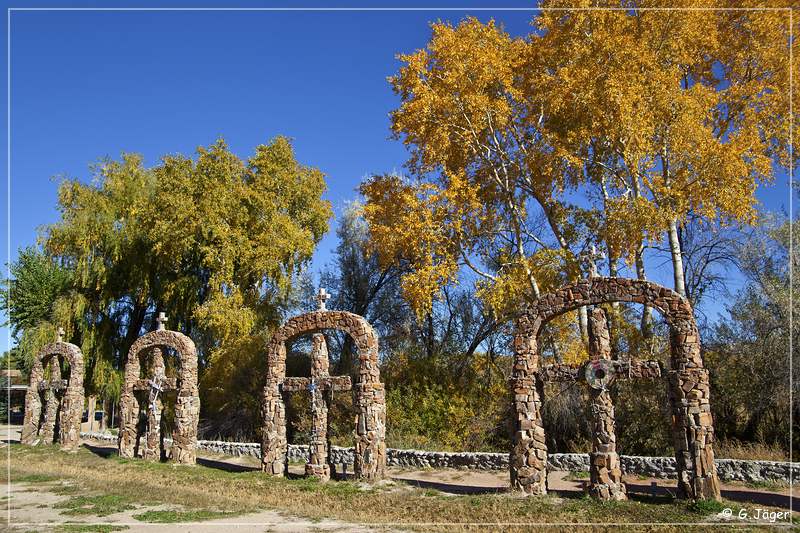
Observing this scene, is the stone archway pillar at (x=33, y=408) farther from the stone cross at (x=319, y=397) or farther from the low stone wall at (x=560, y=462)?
the stone cross at (x=319, y=397)

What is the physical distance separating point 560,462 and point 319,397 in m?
7.00

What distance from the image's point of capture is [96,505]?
43.1 ft

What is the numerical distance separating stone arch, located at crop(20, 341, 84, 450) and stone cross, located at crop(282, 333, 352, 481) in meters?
13.0

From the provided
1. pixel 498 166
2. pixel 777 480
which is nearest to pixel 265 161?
pixel 498 166

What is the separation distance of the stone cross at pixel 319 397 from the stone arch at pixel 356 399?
49cm

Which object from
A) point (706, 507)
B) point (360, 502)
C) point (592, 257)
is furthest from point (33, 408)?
point (706, 507)

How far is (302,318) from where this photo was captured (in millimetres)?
17125

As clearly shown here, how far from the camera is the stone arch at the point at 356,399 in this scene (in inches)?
604

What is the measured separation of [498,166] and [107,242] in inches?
807

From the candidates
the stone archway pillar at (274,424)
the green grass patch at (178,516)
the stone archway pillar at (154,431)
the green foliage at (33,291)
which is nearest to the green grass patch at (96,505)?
the green grass patch at (178,516)

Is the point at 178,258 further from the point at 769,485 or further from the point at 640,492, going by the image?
the point at 769,485

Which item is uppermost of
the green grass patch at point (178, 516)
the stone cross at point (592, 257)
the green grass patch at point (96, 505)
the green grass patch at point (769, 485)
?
the stone cross at point (592, 257)

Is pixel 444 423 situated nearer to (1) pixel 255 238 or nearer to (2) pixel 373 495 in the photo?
(2) pixel 373 495

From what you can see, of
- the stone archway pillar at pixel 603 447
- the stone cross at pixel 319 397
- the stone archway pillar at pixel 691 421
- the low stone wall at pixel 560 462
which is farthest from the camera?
the stone cross at pixel 319 397
